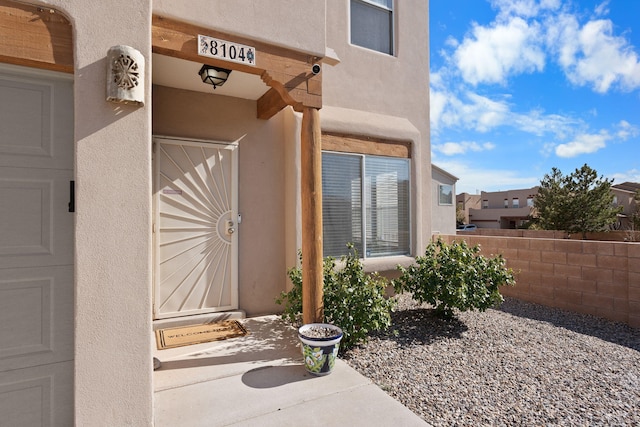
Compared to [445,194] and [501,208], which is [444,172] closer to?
[445,194]

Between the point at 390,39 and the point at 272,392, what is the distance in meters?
6.14

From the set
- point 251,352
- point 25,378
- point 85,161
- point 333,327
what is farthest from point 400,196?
point 25,378

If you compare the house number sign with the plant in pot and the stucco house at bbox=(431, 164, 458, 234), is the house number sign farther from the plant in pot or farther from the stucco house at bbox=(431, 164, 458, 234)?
the stucco house at bbox=(431, 164, 458, 234)

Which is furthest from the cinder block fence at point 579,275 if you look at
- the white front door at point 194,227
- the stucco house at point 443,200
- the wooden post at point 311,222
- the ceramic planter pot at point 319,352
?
the stucco house at point 443,200

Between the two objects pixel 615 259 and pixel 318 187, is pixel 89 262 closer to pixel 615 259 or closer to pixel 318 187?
pixel 318 187

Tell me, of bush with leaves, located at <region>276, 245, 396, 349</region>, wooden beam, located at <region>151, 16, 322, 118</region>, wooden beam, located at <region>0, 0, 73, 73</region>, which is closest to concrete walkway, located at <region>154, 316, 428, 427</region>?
bush with leaves, located at <region>276, 245, 396, 349</region>

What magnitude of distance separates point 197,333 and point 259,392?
156 cm

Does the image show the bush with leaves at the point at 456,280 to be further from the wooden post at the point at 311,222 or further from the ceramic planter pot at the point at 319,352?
the ceramic planter pot at the point at 319,352

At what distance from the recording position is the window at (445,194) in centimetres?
1781

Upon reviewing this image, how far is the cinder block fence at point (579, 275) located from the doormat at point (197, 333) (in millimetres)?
4687

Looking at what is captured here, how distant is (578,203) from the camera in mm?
16219

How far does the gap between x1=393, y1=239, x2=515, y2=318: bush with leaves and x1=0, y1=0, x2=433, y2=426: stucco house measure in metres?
1.00

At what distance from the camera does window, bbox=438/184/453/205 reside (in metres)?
17.8

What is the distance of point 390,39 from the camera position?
6.13 metres
